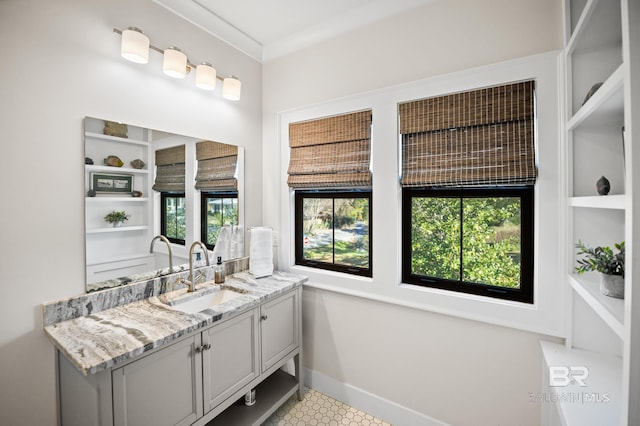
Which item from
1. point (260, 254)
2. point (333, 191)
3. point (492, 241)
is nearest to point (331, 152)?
point (333, 191)

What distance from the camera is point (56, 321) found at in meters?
1.38

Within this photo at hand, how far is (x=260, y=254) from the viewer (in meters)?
2.26

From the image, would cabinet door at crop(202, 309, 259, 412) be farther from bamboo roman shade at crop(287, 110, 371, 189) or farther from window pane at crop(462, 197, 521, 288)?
window pane at crop(462, 197, 521, 288)

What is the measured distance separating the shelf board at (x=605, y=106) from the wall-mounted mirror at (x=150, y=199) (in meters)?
2.11

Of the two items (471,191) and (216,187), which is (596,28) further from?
(216,187)

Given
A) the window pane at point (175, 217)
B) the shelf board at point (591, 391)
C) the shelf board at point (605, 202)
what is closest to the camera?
the shelf board at point (605, 202)

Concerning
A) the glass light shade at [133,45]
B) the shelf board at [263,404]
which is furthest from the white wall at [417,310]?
the glass light shade at [133,45]

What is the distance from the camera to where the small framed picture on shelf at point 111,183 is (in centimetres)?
152

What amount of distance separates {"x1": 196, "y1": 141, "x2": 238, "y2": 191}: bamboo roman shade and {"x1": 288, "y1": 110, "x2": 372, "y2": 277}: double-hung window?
47 cm

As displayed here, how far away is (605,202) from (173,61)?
2.18 metres

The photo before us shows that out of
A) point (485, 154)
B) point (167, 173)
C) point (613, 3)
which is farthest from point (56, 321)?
point (613, 3)

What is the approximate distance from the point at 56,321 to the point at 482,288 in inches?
90.3

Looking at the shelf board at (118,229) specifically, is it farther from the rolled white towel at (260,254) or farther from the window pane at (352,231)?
the window pane at (352,231)

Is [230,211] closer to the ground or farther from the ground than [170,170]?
closer to the ground
